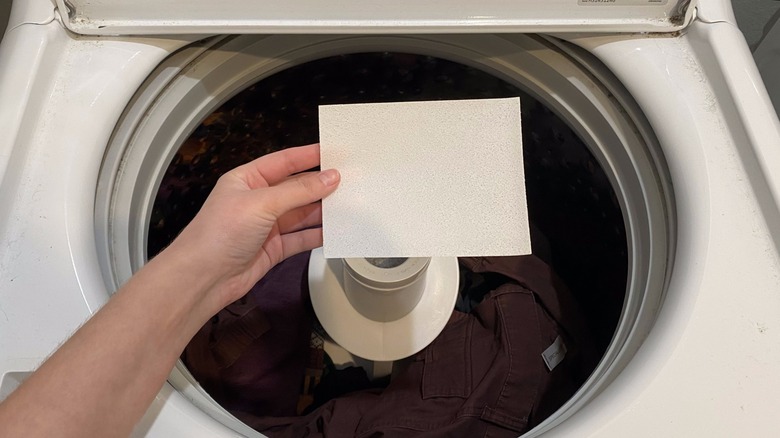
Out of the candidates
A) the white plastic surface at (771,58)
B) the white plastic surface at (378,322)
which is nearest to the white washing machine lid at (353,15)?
the white plastic surface at (378,322)

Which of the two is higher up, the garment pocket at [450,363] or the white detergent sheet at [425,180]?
the white detergent sheet at [425,180]

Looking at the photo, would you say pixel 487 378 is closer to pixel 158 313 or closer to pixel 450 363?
pixel 450 363

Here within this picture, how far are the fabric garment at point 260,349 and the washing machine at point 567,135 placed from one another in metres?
0.20

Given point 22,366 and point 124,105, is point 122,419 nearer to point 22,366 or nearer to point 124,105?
point 22,366

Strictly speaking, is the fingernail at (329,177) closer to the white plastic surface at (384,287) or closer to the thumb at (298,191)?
the thumb at (298,191)

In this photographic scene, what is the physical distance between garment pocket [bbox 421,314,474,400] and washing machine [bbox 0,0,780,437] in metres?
0.18

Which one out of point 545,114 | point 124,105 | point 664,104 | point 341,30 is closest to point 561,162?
point 545,114

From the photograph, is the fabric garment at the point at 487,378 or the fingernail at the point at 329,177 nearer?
the fingernail at the point at 329,177

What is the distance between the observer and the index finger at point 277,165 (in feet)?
1.73

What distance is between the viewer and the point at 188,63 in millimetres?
576

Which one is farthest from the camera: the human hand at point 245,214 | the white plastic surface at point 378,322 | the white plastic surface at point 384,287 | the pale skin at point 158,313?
the white plastic surface at point 378,322

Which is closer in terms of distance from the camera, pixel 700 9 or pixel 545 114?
pixel 700 9

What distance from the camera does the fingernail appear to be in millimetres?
495

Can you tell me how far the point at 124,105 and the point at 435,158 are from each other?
276 millimetres
